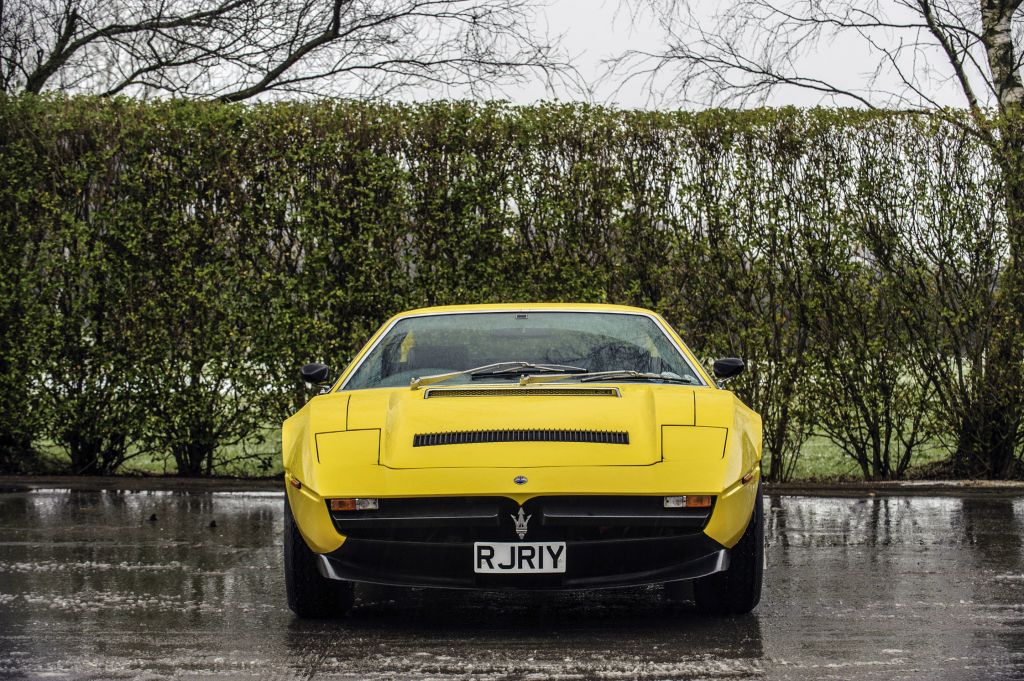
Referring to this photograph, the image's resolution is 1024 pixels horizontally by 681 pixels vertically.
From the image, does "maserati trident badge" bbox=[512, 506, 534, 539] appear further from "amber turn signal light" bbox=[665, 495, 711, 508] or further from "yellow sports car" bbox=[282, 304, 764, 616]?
"amber turn signal light" bbox=[665, 495, 711, 508]

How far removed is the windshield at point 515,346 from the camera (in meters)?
6.22

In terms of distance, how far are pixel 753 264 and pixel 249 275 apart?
428 centimetres

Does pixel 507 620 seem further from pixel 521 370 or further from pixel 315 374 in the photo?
pixel 315 374

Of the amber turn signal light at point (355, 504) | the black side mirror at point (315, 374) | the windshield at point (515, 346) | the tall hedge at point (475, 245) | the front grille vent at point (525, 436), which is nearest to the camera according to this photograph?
the amber turn signal light at point (355, 504)

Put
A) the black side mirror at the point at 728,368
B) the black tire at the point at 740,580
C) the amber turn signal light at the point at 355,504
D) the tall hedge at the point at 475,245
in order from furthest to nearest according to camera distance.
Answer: the tall hedge at the point at 475,245 → the black side mirror at the point at 728,368 → the black tire at the point at 740,580 → the amber turn signal light at the point at 355,504

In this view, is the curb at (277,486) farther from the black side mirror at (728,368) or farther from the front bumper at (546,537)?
the front bumper at (546,537)

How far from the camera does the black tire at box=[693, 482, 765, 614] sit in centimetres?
526

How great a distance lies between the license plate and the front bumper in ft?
0.09

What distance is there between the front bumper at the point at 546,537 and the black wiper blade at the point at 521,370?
1.24 meters

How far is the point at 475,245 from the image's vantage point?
10297 mm

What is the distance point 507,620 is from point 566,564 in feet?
2.18

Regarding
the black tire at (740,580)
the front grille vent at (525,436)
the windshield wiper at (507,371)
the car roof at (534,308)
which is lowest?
the black tire at (740,580)

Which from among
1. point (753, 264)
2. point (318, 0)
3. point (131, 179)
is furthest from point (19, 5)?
point (753, 264)

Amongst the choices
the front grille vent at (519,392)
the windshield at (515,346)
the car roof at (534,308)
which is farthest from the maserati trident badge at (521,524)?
the car roof at (534,308)
